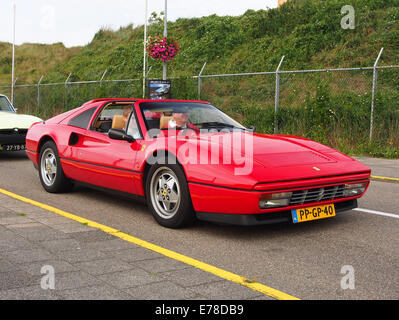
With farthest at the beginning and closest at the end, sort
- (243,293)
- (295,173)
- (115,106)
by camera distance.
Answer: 1. (115,106)
2. (295,173)
3. (243,293)

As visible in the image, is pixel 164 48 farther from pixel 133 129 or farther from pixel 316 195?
pixel 316 195

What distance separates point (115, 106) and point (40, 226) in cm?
208

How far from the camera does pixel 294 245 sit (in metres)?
4.48

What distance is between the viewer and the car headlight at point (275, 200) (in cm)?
439

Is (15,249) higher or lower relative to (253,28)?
lower

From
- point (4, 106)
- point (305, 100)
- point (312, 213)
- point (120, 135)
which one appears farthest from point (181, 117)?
point (305, 100)

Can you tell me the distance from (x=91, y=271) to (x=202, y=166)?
4.76 ft

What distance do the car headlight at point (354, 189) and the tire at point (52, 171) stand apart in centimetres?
368

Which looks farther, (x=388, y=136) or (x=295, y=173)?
(x=388, y=136)

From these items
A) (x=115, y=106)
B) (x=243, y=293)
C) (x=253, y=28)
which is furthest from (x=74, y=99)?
(x=243, y=293)

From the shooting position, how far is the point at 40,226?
16.6ft

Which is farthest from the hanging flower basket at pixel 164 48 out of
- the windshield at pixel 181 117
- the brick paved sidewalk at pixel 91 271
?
the brick paved sidewalk at pixel 91 271

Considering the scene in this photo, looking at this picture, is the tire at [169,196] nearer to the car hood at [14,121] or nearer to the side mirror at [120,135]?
the side mirror at [120,135]
